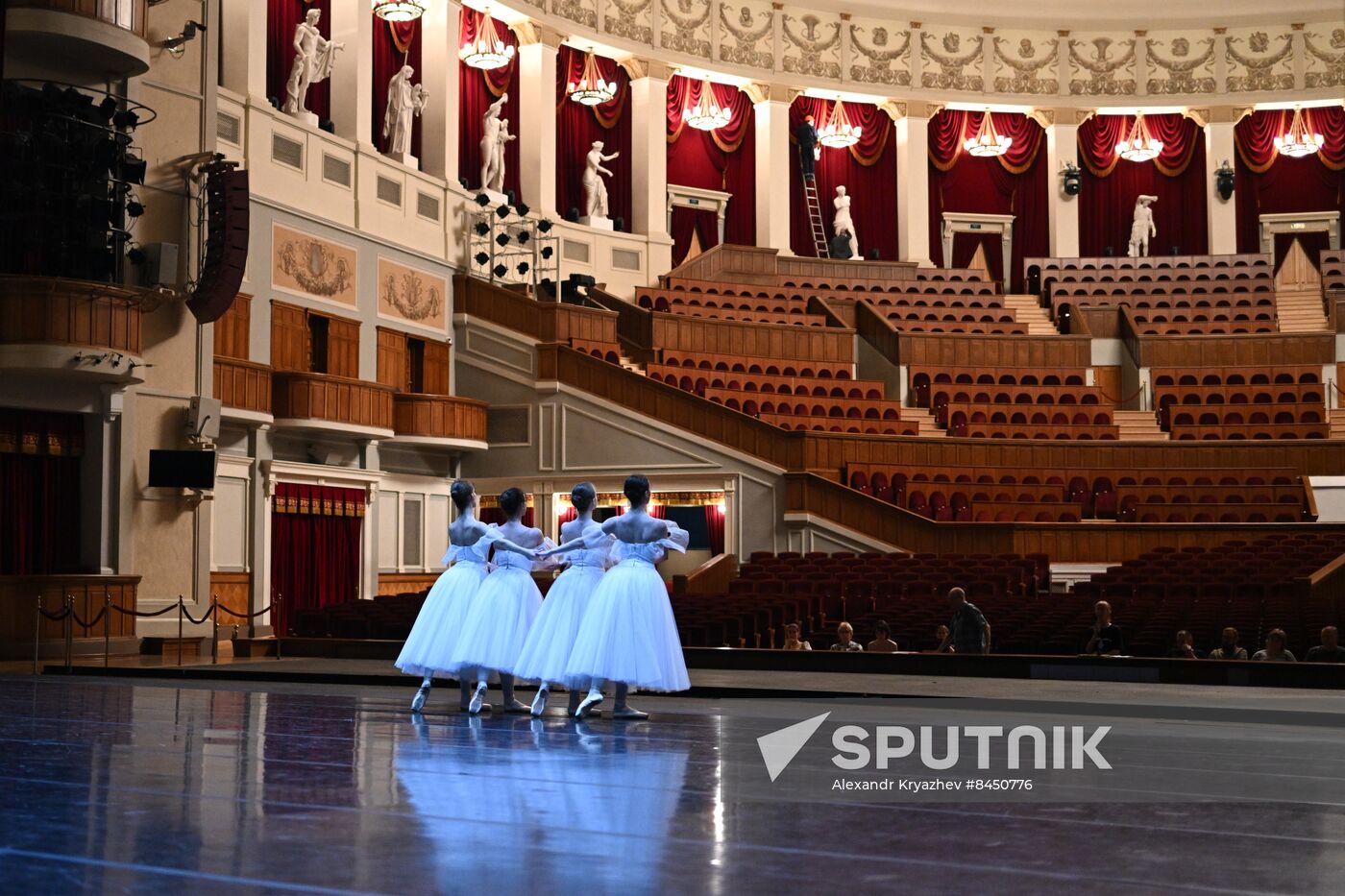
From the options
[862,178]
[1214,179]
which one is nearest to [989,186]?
[862,178]

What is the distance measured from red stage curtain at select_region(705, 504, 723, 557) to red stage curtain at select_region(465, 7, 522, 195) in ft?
23.7

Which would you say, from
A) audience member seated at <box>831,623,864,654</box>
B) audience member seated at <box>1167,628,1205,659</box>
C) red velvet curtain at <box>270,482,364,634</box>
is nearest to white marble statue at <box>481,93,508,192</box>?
red velvet curtain at <box>270,482,364,634</box>

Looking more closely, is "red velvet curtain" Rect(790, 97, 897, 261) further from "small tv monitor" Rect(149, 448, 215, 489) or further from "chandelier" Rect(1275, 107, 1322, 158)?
"small tv monitor" Rect(149, 448, 215, 489)

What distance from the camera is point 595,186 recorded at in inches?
926

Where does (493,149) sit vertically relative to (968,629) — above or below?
above

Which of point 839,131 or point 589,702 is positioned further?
point 839,131

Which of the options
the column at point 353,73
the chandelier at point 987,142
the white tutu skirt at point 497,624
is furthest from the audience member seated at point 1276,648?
the chandelier at point 987,142

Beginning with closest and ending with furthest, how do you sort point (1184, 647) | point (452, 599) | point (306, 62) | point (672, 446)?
point (452, 599), point (1184, 647), point (672, 446), point (306, 62)

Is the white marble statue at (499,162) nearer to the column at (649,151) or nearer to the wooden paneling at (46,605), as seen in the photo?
the column at (649,151)

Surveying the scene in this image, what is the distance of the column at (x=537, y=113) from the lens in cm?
2230

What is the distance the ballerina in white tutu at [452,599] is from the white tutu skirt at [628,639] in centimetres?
53

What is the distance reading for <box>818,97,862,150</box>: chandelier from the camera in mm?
25922

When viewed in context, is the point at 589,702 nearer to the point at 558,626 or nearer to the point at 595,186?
the point at 558,626

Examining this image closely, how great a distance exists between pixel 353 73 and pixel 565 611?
14.3m
